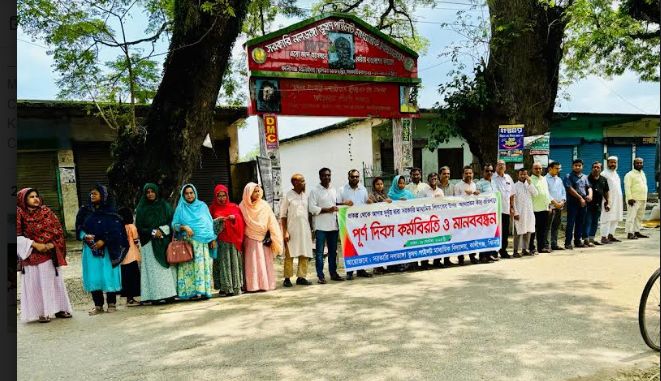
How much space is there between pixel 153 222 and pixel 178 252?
470 millimetres

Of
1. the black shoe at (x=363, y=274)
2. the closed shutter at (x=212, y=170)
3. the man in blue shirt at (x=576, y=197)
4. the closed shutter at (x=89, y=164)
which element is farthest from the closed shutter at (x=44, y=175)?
the man in blue shirt at (x=576, y=197)

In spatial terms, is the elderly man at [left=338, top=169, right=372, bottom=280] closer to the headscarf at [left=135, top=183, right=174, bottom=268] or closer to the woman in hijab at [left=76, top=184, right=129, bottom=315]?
the headscarf at [left=135, top=183, right=174, bottom=268]

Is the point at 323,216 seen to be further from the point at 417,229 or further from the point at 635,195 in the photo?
the point at 635,195

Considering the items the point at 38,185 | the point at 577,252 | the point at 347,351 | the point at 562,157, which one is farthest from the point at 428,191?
the point at 562,157

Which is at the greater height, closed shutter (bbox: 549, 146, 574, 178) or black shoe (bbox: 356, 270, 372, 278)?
closed shutter (bbox: 549, 146, 574, 178)

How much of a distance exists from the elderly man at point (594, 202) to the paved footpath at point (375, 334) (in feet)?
7.40

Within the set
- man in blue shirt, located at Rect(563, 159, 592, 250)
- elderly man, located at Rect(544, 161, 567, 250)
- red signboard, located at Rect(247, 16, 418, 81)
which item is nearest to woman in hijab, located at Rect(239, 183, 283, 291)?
red signboard, located at Rect(247, 16, 418, 81)

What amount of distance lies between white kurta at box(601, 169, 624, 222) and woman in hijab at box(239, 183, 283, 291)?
6.34 meters

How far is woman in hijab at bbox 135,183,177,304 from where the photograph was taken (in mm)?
5438

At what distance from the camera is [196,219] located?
5531 millimetres

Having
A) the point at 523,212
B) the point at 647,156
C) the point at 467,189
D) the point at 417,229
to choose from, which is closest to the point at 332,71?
the point at 467,189

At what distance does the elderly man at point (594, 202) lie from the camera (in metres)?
8.21

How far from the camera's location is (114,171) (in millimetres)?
6695

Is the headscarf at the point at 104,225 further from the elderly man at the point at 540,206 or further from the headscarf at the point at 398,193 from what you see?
the elderly man at the point at 540,206
